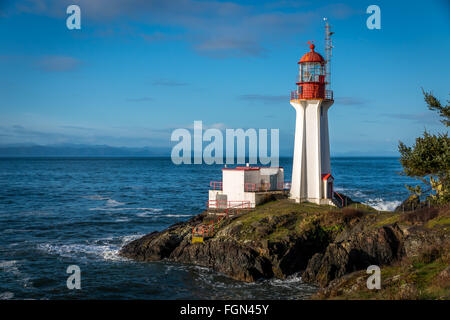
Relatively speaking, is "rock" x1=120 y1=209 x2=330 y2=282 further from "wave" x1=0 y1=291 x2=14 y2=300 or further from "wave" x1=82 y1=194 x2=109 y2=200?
"wave" x1=82 y1=194 x2=109 y2=200

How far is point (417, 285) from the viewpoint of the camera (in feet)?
47.4

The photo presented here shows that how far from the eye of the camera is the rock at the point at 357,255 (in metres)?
22.8

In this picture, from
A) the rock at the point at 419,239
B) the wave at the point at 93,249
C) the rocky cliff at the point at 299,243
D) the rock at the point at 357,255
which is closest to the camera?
the rock at the point at 419,239

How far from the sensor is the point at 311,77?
112 feet

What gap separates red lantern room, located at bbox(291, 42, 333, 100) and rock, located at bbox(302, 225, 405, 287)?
13597 mm

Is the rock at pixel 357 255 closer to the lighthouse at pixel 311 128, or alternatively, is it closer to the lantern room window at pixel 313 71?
the lighthouse at pixel 311 128

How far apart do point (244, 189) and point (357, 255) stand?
13.3 metres

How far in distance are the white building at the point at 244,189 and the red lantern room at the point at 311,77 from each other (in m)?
7.21

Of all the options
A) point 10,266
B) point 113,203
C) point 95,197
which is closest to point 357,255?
point 10,266

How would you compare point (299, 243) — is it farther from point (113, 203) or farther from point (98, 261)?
point (113, 203)

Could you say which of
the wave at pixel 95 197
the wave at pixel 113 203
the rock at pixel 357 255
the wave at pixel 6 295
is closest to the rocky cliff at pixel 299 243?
the rock at pixel 357 255
